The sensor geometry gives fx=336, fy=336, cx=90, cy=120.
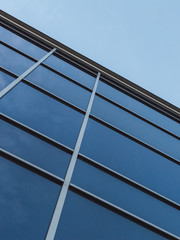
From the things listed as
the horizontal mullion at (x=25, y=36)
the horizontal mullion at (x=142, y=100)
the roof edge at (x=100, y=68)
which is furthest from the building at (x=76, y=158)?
the roof edge at (x=100, y=68)

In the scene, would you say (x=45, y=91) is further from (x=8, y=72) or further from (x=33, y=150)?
(x=33, y=150)

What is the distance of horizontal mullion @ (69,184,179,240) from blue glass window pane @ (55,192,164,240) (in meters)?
0.09

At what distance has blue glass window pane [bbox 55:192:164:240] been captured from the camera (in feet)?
16.3

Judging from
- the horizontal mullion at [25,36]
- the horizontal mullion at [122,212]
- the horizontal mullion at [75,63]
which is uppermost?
the horizontal mullion at [25,36]

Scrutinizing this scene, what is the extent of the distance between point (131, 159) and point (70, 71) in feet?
16.8

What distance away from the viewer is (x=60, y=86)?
10.1 metres

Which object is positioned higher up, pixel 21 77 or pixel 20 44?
pixel 20 44

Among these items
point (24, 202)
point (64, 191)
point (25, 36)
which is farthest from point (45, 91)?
point (25, 36)

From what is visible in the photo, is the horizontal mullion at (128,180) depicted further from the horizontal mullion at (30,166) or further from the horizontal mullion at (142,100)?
the horizontal mullion at (142,100)

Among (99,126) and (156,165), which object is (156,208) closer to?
(156,165)

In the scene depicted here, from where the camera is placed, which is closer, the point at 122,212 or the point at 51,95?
the point at 122,212

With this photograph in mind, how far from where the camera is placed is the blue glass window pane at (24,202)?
4.52m

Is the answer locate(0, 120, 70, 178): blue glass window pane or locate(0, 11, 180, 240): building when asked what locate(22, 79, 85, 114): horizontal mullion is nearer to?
locate(0, 11, 180, 240): building

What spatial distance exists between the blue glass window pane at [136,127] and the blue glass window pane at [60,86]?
0.46 metres
